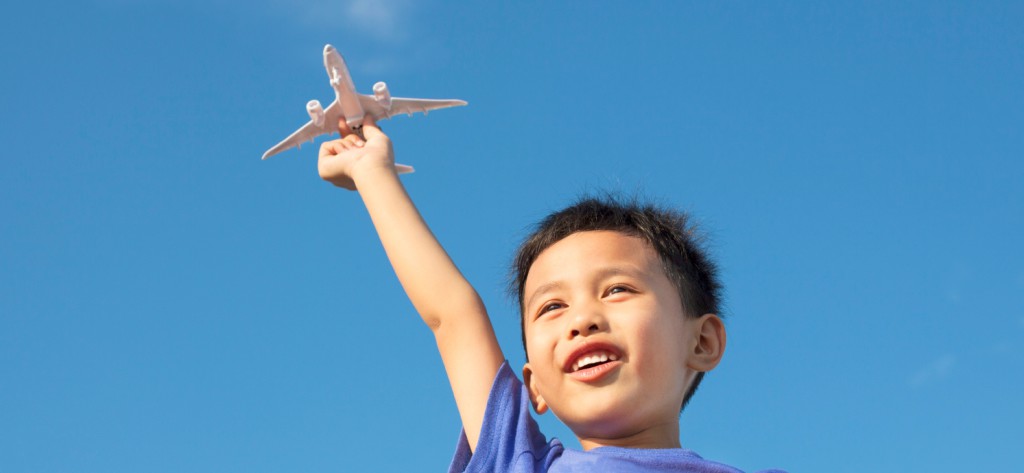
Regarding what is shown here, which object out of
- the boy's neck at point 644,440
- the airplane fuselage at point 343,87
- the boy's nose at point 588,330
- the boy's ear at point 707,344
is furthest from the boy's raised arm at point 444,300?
the airplane fuselage at point 343,87

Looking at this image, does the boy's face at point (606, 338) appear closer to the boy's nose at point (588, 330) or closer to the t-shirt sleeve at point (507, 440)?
the boy's nose at point (588, 330)

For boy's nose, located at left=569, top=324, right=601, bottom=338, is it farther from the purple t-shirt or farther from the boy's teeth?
the purple t-shirt

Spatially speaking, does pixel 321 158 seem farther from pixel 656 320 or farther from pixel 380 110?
pixel 380 110

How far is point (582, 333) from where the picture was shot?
4.62 meters

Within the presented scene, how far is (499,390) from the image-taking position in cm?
498

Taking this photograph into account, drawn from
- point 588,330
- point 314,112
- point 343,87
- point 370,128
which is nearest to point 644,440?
point 588,330

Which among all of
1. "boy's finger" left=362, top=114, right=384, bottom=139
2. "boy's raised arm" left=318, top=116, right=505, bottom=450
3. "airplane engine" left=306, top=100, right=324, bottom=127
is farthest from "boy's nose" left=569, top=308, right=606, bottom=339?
"airplane engine" left=306, top=100, right=324, bottom=127

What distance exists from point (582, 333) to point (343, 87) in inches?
440

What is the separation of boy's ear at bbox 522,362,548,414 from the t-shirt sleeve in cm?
7

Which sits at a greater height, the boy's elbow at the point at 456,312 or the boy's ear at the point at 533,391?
the boy's elbow at the point at 456,312

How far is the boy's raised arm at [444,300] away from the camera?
5.15 meters

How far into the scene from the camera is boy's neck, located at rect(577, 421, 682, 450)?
4816 mm

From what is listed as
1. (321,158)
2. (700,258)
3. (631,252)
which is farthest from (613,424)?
(321,158)

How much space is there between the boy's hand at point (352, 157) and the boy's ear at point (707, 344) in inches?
82.5
